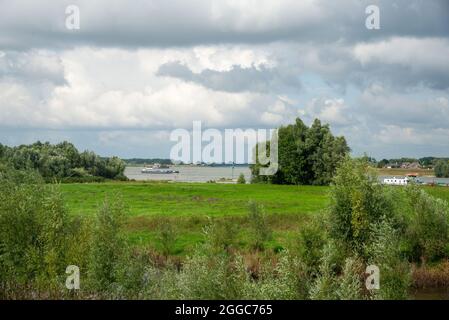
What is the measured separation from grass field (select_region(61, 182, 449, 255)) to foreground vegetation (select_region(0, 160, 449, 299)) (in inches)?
11.4

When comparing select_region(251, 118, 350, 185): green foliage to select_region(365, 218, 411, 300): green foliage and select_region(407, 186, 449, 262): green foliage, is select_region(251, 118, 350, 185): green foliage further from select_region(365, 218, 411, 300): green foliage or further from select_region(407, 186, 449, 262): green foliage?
select_region(365, 218, 411, 300): green foliage

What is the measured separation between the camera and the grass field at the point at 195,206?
5197 centimetres

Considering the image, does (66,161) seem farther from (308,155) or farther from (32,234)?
(32,234)

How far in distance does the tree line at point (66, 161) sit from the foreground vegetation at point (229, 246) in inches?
1606

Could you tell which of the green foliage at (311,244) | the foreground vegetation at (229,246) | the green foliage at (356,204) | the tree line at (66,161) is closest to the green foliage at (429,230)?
the foreground vegetation at (229,246)

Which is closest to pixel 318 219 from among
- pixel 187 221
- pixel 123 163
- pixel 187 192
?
pixel 187 221

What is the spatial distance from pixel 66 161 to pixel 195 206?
4976 centimetres

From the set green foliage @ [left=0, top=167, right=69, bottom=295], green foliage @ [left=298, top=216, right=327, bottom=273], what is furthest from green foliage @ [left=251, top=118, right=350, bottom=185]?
green foliage @ [left=0, top=167, right=69, bottom=295]

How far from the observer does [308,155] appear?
106500 mm

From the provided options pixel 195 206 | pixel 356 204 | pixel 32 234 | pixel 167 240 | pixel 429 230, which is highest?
pixel 356 204

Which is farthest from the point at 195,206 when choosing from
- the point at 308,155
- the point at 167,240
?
the point at 308,155
